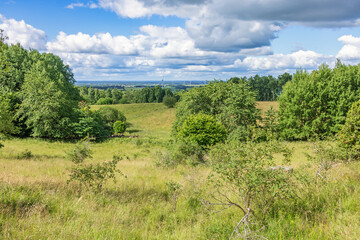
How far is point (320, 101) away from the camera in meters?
31.9

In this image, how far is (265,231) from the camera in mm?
4465

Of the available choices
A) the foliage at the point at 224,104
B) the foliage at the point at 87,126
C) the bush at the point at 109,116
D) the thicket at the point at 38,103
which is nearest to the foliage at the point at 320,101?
the foliage at the point at 224,104

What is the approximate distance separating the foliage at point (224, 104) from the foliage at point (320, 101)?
24.6 ft

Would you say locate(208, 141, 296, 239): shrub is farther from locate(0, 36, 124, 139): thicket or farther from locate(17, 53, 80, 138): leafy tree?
locate(17, 53, 80, 138): leafy tree

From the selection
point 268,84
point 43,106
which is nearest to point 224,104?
point 43,106

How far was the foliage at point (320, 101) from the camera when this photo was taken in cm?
3103

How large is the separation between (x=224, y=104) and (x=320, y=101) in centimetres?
1403

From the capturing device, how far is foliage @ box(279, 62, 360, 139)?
31.0 metres

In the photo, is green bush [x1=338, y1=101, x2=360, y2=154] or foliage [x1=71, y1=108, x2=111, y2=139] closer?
green bush [x1=338, y1=101, x2=360, y2=154]

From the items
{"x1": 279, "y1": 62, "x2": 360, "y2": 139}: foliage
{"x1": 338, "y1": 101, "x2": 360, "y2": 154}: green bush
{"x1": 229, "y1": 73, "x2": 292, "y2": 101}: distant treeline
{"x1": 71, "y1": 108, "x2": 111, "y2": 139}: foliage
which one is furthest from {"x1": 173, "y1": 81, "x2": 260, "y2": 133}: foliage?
{"x1": 229, "y1": 73, "x2": 292, "y2": 101}: distant treeline

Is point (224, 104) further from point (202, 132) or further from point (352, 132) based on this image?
point (352, 132)

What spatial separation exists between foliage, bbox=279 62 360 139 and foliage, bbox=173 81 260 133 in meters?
7.49

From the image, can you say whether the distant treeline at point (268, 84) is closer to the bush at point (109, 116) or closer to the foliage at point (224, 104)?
the bush at point (109, 116)

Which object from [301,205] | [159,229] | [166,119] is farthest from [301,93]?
[166,119]
